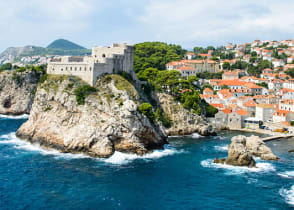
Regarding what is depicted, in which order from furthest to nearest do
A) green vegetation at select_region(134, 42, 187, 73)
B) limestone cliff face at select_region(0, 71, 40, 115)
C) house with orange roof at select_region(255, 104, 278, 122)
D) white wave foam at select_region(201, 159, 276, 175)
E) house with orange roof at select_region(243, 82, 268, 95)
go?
house with orange roof at select_region(243, 82, 268, 95) → green vegetation at select_region(134, 42, 187, 73) → limestone cliff face at select_region(0, 71, 40, 115) → house with orange roof at select_region(255, 104, 278, 122) → white wave foam at select_region(201, 159, 276, 175)

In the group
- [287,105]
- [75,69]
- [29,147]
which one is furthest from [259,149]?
[29,147]

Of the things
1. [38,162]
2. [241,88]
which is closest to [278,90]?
[241,88]

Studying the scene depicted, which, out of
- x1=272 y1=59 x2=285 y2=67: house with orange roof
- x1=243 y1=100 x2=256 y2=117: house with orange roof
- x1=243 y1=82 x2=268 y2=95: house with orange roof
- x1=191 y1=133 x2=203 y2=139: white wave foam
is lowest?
x1=191 y1=133 x2=203 y2=139: white wave foam

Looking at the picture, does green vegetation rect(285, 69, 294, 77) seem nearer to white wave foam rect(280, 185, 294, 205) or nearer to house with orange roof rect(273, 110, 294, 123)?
house with orange roof rect(273, 110, 294, 123)

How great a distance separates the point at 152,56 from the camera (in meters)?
111

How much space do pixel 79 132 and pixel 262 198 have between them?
93.0ft

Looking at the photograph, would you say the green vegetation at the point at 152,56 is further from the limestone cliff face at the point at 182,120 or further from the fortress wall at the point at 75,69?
the fortress wall at the point at 75,69

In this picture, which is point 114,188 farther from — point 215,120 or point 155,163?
point 215,120

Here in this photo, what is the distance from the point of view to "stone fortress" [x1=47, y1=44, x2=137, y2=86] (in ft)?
183

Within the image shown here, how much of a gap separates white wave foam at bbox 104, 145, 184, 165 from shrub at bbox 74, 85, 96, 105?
1139 centimetres

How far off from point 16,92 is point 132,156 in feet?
179

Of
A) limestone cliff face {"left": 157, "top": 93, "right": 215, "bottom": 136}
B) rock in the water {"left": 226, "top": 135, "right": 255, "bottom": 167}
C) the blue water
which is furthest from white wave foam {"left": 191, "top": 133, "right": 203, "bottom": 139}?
rock in the water {"left": 226, "top": 135, "right": 255, "bottom": 167}

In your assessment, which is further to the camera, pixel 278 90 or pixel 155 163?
pixel 278 90

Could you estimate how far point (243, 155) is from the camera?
4588 cm
